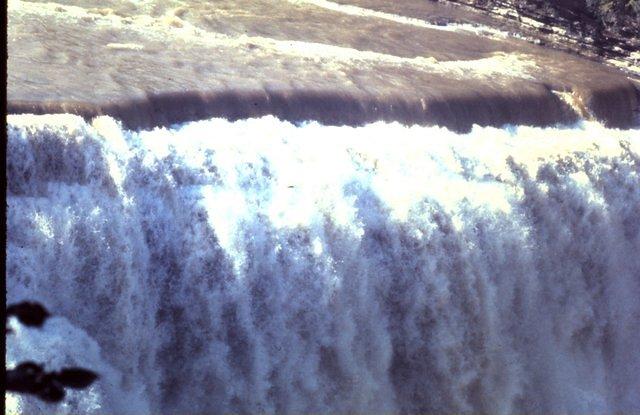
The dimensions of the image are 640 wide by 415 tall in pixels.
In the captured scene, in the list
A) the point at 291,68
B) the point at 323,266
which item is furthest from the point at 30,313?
the point at 291,68

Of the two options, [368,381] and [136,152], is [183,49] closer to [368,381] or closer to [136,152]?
[136,152]

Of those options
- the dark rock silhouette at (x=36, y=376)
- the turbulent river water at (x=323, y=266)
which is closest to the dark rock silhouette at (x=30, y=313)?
the dark rock silhouette at (x=36, y=376)

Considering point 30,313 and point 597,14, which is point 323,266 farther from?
point 597,14

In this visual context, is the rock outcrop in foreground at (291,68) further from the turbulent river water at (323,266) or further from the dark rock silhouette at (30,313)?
the dark rock silhouette at (30,313)

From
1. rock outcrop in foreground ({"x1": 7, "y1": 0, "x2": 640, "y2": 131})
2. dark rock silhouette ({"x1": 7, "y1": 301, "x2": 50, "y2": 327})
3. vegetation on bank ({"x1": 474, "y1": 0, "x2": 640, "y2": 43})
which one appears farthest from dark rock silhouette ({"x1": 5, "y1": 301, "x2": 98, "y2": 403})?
vegetation on bank ({"x1": 474, "y1": 0, "x2": 640, "y2": 43})

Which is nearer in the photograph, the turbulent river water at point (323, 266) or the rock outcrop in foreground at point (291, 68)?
the turbulent river water at point (323, 266)

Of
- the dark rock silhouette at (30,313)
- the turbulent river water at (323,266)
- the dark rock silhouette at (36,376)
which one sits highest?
the dark rock silhouette at (30,313)
